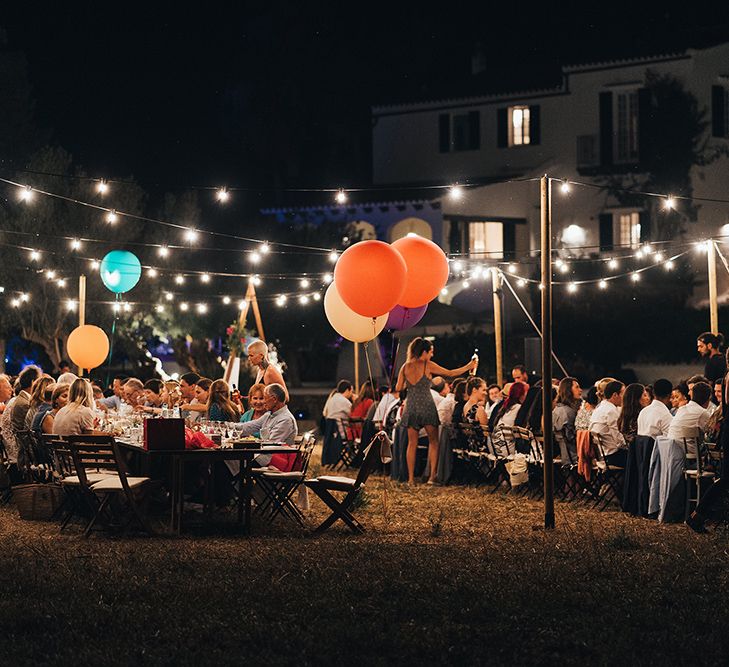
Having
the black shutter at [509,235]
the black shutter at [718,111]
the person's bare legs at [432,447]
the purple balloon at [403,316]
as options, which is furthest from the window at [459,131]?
the purple balloon at [403,316]

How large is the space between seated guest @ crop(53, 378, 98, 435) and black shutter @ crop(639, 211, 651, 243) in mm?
22331

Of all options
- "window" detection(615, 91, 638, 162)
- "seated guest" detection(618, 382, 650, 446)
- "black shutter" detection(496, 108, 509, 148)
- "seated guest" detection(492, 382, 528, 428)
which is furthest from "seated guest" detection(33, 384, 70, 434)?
"black shutter" detection(496, 108, 509, 148)

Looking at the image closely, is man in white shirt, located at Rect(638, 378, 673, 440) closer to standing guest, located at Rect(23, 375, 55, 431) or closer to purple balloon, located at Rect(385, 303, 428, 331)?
purple balloon, located at Rect(385, 303, 428, 331)

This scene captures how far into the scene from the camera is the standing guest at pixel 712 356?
13.6 meters

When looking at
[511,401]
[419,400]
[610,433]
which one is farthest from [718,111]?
[610,433]

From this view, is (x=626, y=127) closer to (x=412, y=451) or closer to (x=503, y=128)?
(x=503, y=128)

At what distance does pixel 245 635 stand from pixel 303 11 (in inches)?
→ 1457

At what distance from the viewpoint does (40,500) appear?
11930mm

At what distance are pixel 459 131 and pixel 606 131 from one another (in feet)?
15.8

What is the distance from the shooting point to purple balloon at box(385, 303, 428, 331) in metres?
14.5

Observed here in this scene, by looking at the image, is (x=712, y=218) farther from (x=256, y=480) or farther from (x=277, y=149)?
(x=256, y=480)

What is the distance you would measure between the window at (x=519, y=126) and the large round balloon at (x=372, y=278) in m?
24.1

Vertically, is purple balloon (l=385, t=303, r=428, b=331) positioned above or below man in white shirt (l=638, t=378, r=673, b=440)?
above

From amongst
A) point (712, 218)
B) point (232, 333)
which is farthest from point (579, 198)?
point (232, 333)
